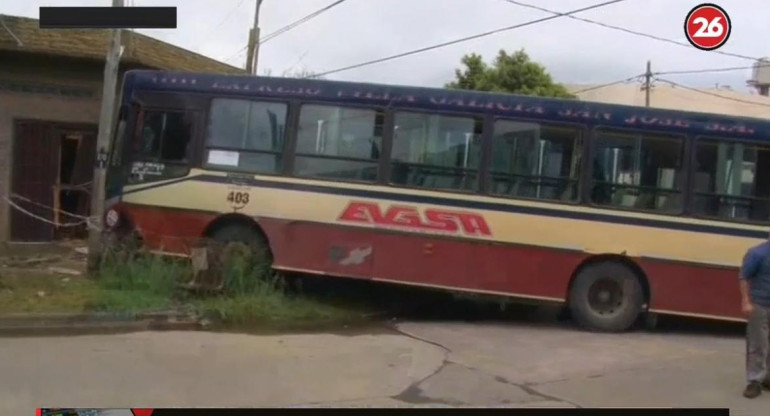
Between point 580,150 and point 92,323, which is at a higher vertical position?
point 580,150

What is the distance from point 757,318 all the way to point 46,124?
11.4 m

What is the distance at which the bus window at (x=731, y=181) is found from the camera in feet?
30.8

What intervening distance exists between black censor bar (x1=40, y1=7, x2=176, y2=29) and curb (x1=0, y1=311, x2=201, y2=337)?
11.4 feet

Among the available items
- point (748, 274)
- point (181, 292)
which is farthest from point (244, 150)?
point (748, 274)

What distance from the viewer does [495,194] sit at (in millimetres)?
9492

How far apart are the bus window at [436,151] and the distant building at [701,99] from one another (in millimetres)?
25074

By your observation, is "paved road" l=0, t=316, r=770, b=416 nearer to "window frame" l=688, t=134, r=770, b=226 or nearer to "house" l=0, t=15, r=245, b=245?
"window frame" l=688, t=134, r=770, b=226

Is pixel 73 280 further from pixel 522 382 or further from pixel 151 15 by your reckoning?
pixel 522 382

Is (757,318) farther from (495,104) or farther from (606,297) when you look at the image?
(495,104)

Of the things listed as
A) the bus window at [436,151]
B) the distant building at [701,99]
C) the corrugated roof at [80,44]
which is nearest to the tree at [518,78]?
the distant building at [701,99]

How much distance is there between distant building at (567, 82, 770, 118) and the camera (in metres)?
33.8

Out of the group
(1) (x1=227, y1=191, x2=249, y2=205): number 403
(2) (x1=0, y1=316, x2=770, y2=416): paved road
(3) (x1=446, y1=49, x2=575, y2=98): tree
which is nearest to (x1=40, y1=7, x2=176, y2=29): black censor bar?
(1) (x1=227, y1=191, x2=249, y2=205): number 403

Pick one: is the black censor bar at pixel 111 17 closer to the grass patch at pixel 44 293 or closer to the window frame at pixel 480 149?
the window frame at pixel 480 149

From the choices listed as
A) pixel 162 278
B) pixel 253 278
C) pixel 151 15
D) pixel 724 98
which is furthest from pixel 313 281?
pixel 724 98
